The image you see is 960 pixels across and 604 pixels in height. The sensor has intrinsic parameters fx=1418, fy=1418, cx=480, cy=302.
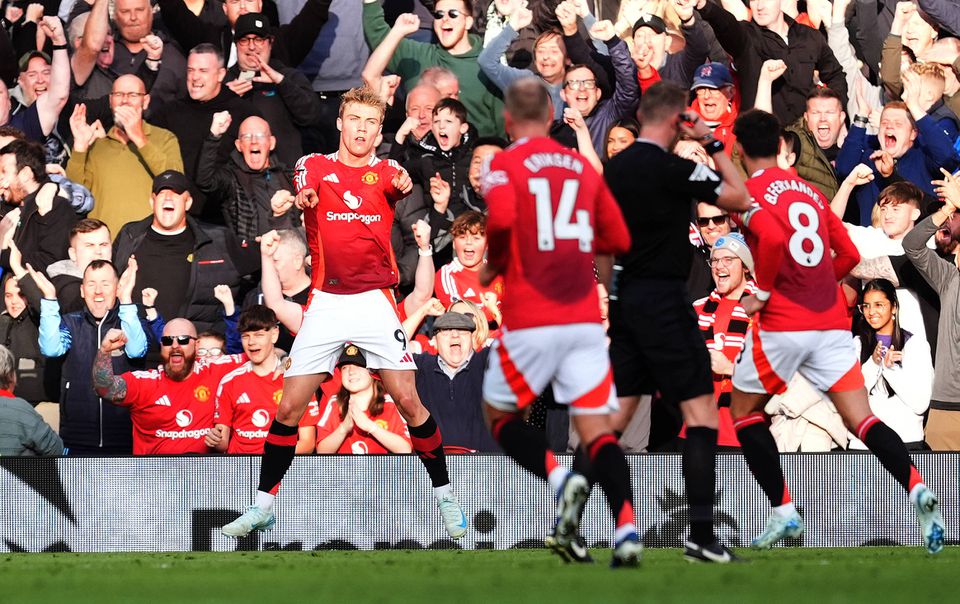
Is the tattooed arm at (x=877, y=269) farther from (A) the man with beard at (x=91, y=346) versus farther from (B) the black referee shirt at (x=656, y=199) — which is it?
(A) the man with beard at (x=91, y=346)

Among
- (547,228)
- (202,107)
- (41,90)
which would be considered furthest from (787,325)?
(41,90)

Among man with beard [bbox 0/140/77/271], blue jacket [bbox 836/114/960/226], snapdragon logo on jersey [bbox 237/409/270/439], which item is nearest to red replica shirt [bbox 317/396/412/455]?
snapdragon logo on jersey [bbox 237/409/270/439]

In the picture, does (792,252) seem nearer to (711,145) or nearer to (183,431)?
(711,145)

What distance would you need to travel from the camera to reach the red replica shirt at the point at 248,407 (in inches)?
416

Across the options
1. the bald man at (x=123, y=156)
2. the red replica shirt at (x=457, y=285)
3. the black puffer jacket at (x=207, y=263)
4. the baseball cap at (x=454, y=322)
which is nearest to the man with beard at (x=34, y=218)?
the bald man at (x=123, y=156)

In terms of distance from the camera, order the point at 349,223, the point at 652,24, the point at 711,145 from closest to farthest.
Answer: the point at 711,145
the point at 349,223
the point at 652,24

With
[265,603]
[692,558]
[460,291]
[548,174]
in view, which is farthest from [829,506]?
[265,603]

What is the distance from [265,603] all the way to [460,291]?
621 centimetres

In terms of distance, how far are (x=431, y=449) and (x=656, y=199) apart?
2.66 metres

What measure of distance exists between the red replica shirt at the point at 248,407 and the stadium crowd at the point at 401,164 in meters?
0.02

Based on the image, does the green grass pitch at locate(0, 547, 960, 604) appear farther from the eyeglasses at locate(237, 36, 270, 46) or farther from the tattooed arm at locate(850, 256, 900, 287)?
the eyeglasses at locate(237, 36, 270, 46)

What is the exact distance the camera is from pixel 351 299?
892 centimetres

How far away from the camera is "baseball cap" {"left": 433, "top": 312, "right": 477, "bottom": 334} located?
1071 centimetres

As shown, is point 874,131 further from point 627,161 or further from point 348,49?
point 627,161
